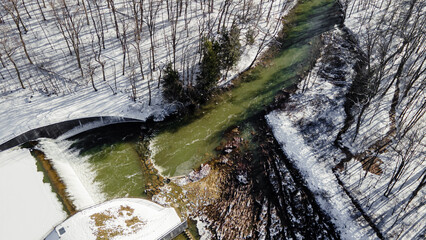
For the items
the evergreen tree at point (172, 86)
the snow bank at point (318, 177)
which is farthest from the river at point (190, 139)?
the evergreen tree at point (172, 86)

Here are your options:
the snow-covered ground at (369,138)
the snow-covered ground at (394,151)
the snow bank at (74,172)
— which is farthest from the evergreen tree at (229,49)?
the snow bank at (74,172)

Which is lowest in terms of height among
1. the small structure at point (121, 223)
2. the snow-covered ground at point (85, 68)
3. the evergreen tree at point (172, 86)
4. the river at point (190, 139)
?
the small structure at point (121, 223)

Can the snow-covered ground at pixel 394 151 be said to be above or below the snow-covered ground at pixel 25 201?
below

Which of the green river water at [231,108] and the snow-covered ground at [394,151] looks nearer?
the snow-covered ground at [394,151]

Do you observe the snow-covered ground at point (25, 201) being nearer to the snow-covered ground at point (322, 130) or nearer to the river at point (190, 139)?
the river at point (190, 139)

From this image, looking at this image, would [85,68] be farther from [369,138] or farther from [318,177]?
[369,138]

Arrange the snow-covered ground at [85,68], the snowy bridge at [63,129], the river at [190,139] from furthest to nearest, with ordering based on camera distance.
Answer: the snow-covered ground at [85,68] → the snowy bridge at [63,129] → the river at [190,139]

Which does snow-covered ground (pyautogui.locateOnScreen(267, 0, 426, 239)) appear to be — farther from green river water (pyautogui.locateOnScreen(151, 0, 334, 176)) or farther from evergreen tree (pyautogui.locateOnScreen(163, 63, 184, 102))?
evergreen tree (pyautogui.locateOnScreen(163, 63, 184, 102))

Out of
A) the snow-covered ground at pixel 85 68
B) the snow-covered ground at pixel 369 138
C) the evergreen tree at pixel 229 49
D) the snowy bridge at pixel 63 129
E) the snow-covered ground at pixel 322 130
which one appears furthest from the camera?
the evergreen tree at pixel 229 49
